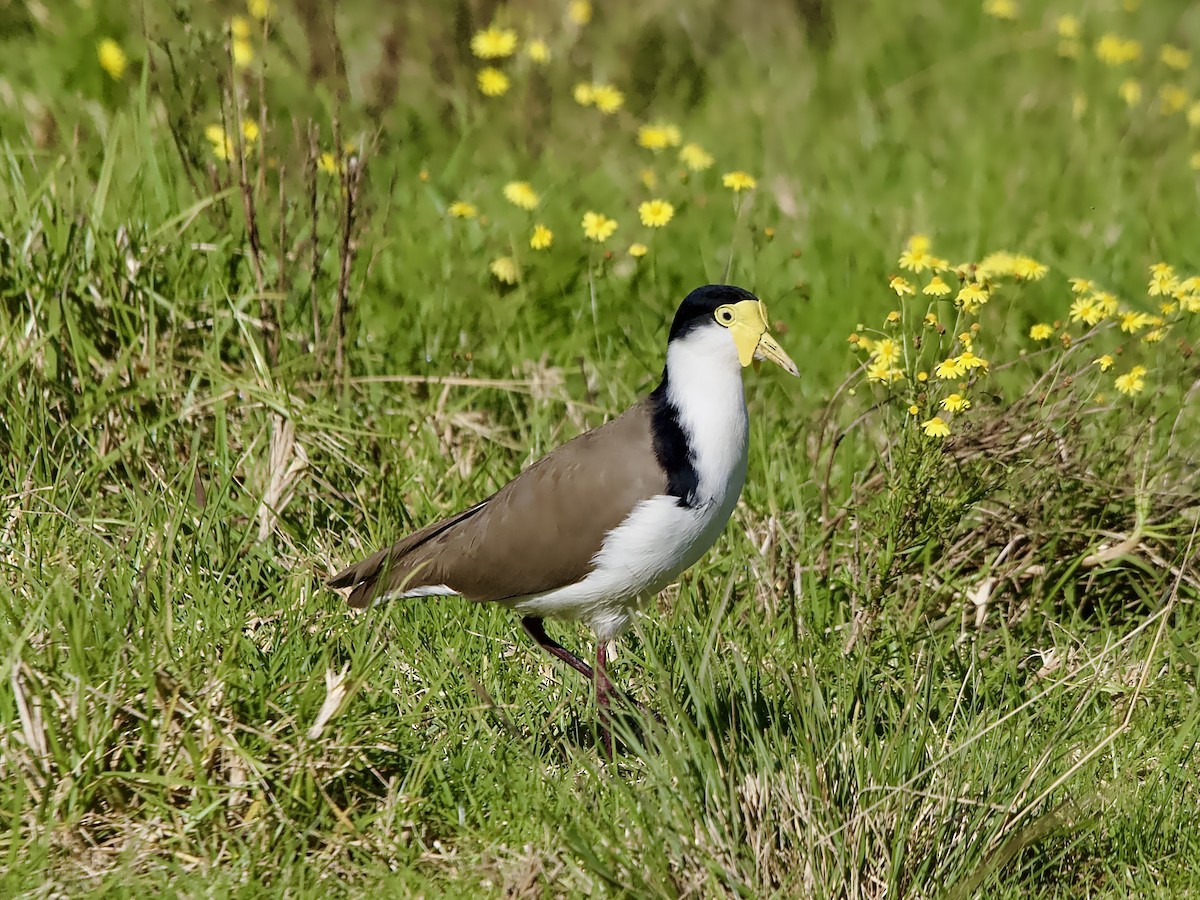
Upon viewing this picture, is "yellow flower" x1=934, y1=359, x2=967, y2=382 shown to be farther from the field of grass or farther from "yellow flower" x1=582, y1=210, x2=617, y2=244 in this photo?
"yellow flower" x1=582, y1=210, x2=617, y2=244

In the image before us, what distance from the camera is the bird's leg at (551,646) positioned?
163 inches

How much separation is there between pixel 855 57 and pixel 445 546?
16.6 feet

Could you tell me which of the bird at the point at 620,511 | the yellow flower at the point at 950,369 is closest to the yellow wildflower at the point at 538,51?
the bird at the point at 620,511

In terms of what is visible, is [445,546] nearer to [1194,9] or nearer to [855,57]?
[855,57]

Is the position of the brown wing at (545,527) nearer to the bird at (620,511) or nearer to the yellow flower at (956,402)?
the bird at (620,511)

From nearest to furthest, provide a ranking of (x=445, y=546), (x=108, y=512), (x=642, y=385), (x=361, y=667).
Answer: (x=361, y=667), (x=445, y=546), (x=108, y=512), (x=642, y=385)

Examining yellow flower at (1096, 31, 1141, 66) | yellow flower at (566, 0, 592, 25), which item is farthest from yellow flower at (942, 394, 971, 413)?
yellow flower at (1096, 31, 1141, 66)

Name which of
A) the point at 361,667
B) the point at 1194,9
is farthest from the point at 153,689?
the point at 1194,9

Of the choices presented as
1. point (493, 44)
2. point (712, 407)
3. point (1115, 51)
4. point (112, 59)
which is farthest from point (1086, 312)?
point (1115, 51)

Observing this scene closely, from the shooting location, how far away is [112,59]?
6.57 meters

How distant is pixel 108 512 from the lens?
4.53m

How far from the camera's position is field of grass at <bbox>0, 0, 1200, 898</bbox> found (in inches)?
130

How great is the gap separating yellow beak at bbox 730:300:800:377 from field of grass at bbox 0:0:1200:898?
1.15ft

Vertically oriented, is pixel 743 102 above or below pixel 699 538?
above
